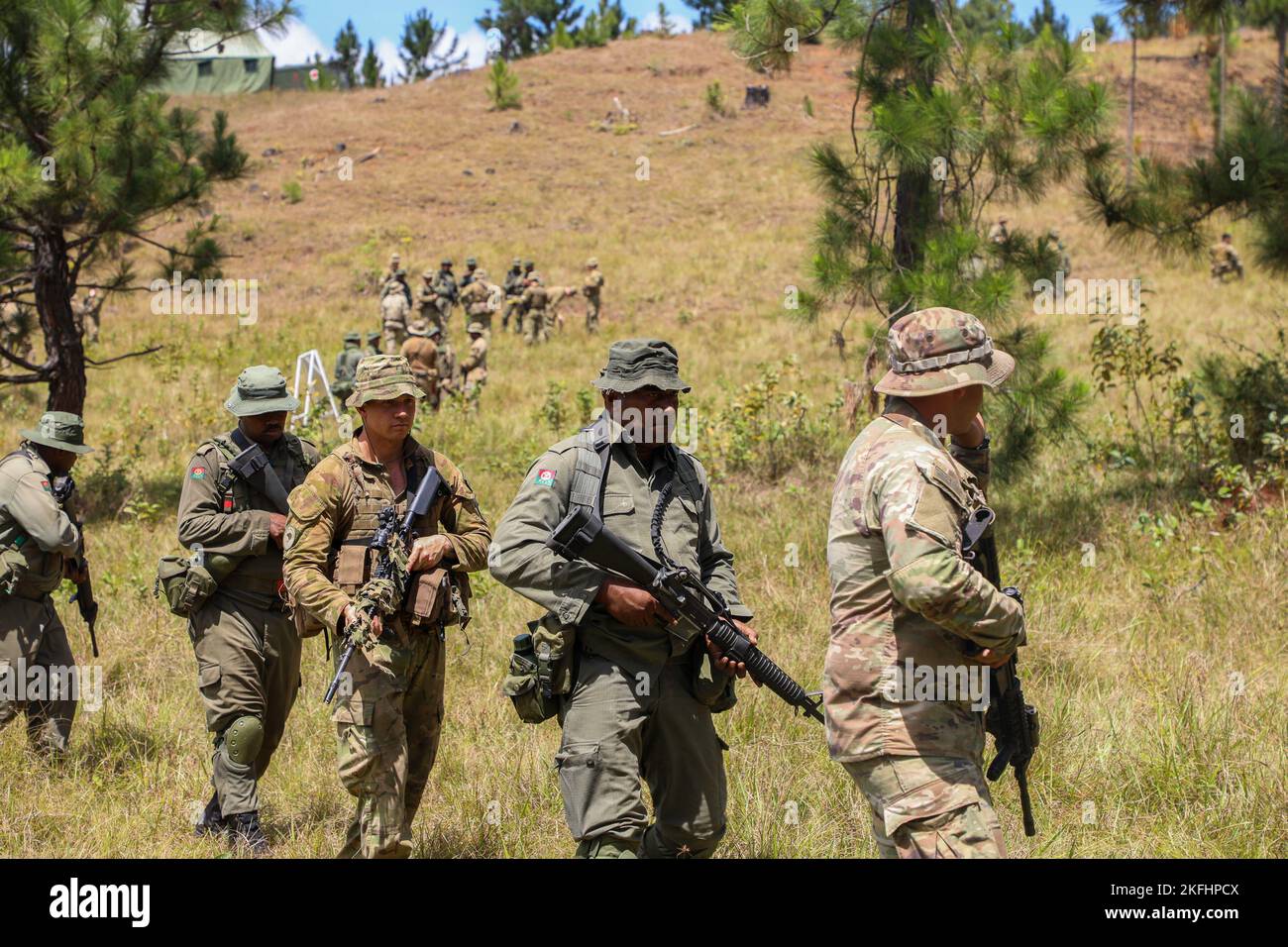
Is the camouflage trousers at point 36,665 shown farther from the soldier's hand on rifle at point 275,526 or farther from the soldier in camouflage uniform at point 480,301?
the soldier in camouflage uniform at point 480,301

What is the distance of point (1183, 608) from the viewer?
6125 mm

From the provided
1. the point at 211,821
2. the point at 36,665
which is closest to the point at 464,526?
the point at 211,821

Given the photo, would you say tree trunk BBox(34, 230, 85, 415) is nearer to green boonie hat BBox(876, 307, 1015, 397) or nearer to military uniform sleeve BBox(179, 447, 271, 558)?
military uniform sleeve BBox(179, 447, 271, 558)

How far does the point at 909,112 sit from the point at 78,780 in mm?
5672

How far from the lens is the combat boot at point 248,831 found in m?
4.34

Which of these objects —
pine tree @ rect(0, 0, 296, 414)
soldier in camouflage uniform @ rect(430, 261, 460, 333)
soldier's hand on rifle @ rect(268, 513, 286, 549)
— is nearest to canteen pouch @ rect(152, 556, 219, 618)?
soldier's hand on rifle @ rect(268, 513, 286, 549)

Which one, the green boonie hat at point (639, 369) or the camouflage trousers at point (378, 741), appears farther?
the camouflage trousers at point (378, 741)

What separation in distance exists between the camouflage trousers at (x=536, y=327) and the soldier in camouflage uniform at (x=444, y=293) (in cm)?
168

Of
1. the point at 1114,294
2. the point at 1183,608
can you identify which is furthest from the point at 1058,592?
the point at 1114,294

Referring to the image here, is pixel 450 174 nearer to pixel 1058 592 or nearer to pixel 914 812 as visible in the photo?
pixel 1058 592

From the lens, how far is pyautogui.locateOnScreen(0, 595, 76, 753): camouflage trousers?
497 cm

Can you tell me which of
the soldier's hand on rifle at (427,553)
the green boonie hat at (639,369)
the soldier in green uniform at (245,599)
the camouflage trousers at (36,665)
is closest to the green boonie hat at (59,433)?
the camouflage trousers at (36,665)

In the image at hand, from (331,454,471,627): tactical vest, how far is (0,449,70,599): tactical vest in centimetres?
183

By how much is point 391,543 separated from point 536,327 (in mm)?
15327
